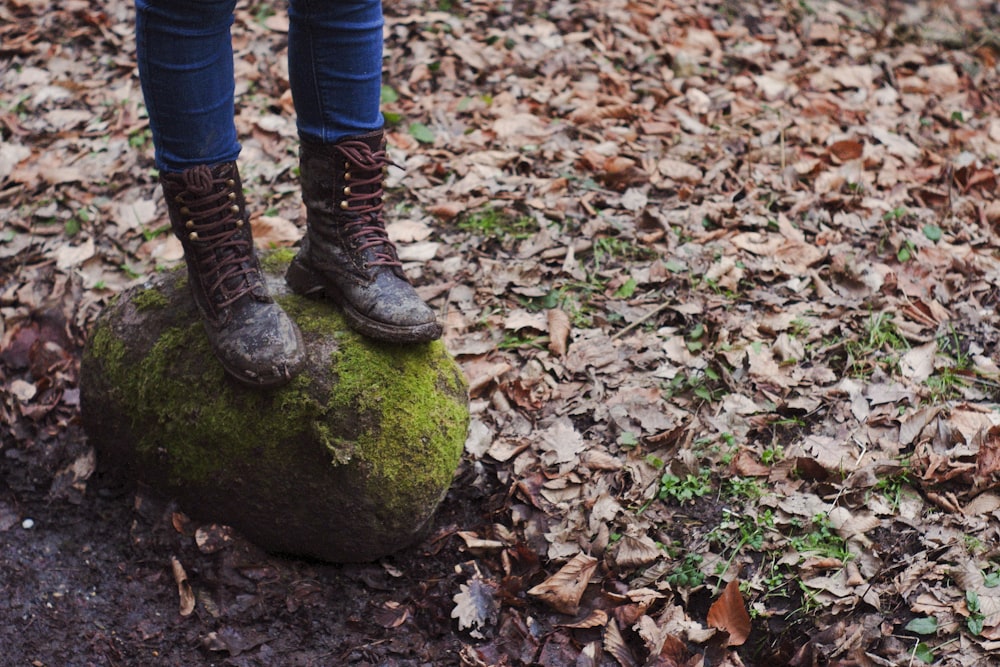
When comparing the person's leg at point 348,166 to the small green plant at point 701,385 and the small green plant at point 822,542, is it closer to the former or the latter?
the small green plant at point 701,385

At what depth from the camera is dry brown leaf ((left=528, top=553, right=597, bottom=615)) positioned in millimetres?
2588

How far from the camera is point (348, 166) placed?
7.92 ft

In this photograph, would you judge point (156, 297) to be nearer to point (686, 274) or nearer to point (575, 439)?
point (575, 439)

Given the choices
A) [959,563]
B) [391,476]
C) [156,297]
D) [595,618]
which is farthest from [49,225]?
[959,563]

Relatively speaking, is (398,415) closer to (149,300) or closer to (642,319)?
(149,300)

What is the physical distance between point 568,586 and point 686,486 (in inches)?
20.1

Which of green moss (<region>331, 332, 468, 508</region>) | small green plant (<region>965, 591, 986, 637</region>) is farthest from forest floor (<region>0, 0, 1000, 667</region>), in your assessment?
green moss (<region>331, 332, 468, 508</region>)

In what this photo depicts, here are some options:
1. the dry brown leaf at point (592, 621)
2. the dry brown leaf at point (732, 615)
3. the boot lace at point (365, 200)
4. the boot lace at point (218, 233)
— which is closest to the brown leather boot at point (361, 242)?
the boot lace at point (365, 200)

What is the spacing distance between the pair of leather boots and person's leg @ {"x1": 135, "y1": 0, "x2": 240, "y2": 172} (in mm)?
123

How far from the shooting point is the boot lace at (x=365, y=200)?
2414mm

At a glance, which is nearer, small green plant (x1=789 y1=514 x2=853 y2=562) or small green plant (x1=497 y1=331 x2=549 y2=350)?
small green plant (x1=789 y1=514 x2=853 y2=562)

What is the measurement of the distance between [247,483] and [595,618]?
1.14 metres

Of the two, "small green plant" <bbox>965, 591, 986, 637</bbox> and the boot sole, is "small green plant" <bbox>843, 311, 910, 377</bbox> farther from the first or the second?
the boot sole

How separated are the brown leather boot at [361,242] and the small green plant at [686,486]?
35.6 inches
